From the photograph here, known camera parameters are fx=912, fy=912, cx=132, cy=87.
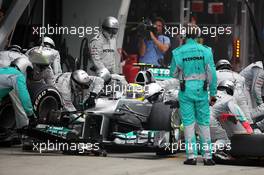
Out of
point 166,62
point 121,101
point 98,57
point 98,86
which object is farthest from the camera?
point 166,62

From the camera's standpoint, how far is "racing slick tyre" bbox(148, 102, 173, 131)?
1424cm

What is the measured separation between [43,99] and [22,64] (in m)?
0.72

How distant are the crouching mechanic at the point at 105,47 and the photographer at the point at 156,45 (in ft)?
7.26

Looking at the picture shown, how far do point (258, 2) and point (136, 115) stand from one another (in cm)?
667

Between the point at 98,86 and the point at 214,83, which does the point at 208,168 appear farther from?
the point at 98,86

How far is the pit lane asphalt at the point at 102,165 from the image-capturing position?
39.5 ft

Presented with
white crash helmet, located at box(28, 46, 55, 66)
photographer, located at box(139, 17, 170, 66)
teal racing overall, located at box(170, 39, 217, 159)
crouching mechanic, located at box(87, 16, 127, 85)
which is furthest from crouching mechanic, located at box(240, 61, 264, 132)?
white crash helmet, located at box(28, 46, 55, 66)

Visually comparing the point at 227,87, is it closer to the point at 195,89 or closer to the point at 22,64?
the point at 195,89

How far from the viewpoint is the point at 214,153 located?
1348 centimetres

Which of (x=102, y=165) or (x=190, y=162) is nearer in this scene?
(x=102, y=165)

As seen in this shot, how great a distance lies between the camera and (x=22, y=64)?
1466cm

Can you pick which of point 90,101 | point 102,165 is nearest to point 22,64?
point 90,101

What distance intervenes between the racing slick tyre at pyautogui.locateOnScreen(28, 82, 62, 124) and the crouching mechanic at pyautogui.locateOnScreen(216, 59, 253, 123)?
2857mm

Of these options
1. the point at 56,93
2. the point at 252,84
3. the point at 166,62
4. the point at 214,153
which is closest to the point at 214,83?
the point at 214,153
